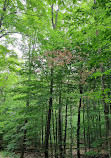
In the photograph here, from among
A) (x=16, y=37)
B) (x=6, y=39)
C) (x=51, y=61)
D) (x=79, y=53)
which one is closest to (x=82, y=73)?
(x=79, y=53)

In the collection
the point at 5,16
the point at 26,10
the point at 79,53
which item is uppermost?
the point at 26,10

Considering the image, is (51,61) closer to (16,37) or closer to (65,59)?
(65,59)

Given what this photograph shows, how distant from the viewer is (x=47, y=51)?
7.02 m

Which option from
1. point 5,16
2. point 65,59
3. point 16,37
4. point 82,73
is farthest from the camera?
point 82,73

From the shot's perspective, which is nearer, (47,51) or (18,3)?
(18,3)

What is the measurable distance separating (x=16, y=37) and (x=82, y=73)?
4.53 metres

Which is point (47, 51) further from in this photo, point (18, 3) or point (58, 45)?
point (18, 3)

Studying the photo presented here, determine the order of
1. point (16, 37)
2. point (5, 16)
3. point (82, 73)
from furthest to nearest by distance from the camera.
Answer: point (82, 73)
point (16, 37)
point (5, 16)

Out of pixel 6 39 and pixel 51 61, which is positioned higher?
pixel 6 39

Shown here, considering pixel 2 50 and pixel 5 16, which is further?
pixel 2 50

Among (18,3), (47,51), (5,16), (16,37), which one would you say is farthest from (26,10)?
(47,51)

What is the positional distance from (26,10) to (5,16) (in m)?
1.14

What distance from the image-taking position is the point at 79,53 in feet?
22.1

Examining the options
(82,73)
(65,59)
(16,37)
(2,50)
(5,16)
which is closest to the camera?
(5,16)
